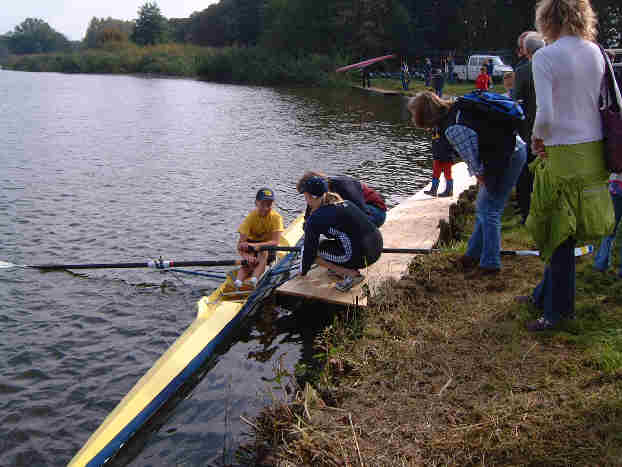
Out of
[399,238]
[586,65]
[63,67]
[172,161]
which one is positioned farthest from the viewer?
[63,67]

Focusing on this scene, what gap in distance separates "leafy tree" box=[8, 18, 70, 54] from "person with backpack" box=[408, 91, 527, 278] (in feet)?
561

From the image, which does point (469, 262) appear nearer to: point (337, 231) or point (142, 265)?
point (337, 231)

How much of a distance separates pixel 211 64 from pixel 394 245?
179ft

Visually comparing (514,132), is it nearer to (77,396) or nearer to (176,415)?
(176,415)

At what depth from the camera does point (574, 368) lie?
401 centimetres

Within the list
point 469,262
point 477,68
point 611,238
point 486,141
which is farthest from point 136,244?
point 477,68

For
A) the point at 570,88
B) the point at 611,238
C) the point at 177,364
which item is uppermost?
the point at 570,88

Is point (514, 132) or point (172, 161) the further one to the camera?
point (172, 161)

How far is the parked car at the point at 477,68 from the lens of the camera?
113ft

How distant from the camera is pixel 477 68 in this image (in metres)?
37.9

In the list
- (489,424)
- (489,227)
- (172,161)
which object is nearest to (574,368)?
(489,424)

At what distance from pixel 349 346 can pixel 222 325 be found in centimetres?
179

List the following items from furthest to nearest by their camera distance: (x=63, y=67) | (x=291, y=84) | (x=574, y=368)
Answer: (x=63, y=67) → (x=291, y=84) → (x=574, y=368)

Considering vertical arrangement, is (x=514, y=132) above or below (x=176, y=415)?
above
